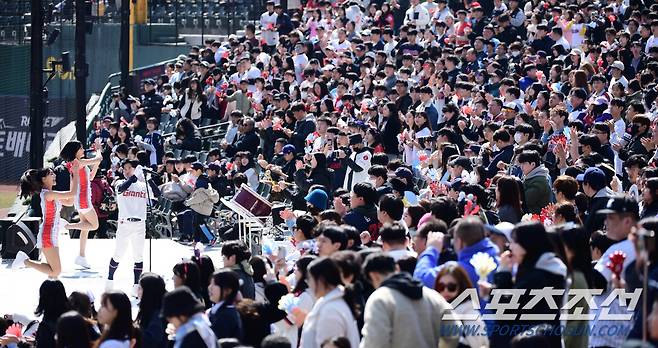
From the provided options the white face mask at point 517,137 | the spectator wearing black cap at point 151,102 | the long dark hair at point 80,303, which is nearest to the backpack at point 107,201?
the spectator wearing black cap at point 151,102

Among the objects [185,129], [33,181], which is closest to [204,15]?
[185,129]

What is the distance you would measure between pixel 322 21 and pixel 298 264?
20.5 metres

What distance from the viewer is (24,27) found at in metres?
39.8

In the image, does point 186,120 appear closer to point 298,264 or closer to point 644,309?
point 298,264

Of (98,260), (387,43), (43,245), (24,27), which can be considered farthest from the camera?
(24,27)

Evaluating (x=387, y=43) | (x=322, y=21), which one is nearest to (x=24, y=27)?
(x=322, y=21)

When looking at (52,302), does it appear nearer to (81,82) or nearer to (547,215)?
(547,215)

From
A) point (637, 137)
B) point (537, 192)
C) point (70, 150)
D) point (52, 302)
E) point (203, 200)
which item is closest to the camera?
point (52, 302)

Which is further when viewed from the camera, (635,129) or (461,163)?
(635,129)

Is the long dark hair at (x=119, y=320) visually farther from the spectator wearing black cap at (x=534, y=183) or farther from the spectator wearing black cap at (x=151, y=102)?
the spectator wearing black cap at (x=151, y=102)

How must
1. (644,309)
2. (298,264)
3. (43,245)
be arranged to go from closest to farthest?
(644,309), (298,264), (43,245)

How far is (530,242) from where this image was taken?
Answer: 27.5 ft

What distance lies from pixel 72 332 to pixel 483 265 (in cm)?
287

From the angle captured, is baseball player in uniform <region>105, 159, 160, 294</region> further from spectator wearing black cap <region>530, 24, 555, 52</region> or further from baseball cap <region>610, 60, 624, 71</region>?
spectator wearing black cap <region>530, 24, 555, 52</region>
